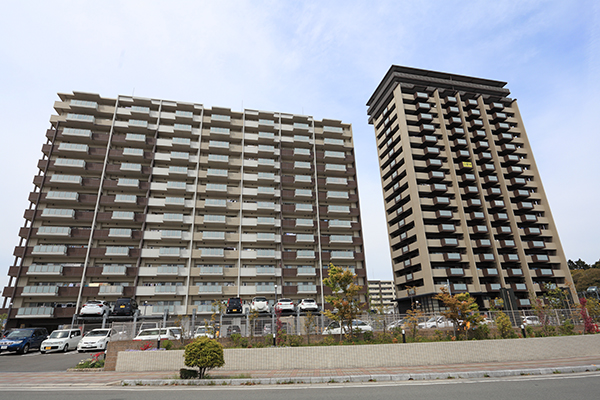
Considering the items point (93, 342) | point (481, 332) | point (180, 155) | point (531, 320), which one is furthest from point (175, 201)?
point (531, 320)

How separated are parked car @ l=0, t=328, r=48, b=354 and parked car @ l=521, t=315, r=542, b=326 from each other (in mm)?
36726

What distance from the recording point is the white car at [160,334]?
698 inches

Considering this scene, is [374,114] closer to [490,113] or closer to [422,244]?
[490,113]

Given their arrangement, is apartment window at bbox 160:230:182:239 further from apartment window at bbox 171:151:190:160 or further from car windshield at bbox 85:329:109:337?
car windshield at bbox 85:329:109:337

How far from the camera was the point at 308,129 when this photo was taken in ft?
189

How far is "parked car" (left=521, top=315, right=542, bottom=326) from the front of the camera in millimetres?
19322

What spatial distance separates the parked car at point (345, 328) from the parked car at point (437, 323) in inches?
120

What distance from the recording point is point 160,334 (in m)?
17.8

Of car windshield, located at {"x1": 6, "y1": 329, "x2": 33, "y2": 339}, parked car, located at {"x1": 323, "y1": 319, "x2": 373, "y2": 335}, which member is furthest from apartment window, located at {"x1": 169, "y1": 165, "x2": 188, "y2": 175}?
parked car, located at {"x1": 323, "y1": 319, "x2": 373, "y2": 335}

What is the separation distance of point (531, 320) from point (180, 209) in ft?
148

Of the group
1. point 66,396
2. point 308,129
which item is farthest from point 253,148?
point 66,396

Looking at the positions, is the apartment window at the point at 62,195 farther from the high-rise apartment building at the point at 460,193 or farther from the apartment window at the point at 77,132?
the high-rise apartment building at the point at 460,193

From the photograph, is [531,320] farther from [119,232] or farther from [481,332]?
[119,232]

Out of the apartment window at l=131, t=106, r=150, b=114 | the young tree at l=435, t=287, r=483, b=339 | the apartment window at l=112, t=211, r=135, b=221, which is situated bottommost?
the young tree at l=435, t=287, r=483, b=339
